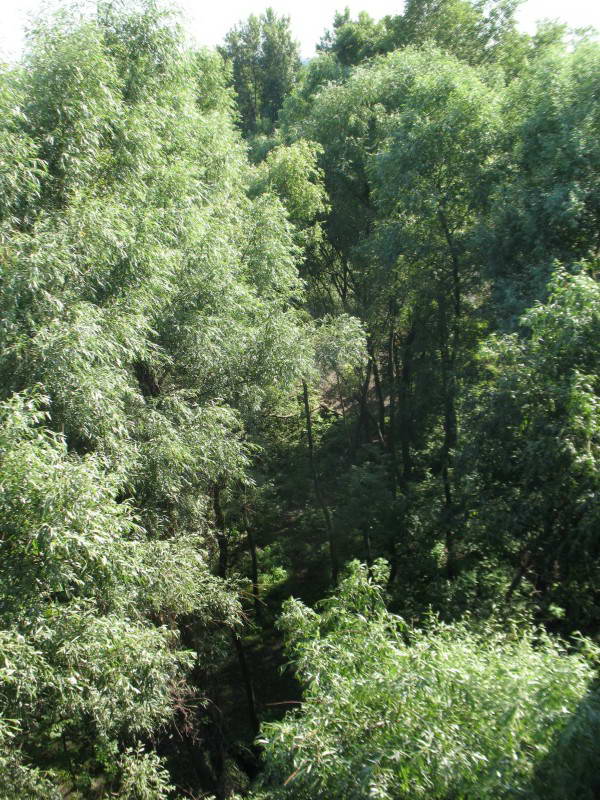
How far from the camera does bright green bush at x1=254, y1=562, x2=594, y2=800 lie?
138 inches

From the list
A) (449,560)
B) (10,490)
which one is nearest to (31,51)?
(10,490)

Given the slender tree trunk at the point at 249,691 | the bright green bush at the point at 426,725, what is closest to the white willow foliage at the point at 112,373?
the slender tree trunk at the point at 249,691

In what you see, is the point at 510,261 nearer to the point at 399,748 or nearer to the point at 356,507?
the point at 356,507

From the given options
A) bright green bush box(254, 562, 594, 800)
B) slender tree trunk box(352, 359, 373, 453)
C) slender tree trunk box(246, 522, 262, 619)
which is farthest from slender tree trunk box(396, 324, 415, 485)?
bright green bush box(254, 562, 594, 800)

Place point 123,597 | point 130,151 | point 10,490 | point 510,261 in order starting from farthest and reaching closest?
point 510,261, point 130,151, point 123,597, point 10,490

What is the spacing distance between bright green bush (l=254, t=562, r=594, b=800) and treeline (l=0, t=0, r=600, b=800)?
0.02 m

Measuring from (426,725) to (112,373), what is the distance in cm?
496

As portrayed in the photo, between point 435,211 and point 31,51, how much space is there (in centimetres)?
758

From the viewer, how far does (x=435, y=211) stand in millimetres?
11336

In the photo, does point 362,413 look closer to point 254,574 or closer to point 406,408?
point 406,408

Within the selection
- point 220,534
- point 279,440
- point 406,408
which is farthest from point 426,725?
point 406,408

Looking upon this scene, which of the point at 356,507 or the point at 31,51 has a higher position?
the point at 31,51

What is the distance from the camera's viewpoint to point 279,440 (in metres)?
14.7

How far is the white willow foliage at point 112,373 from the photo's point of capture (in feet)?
16.3
